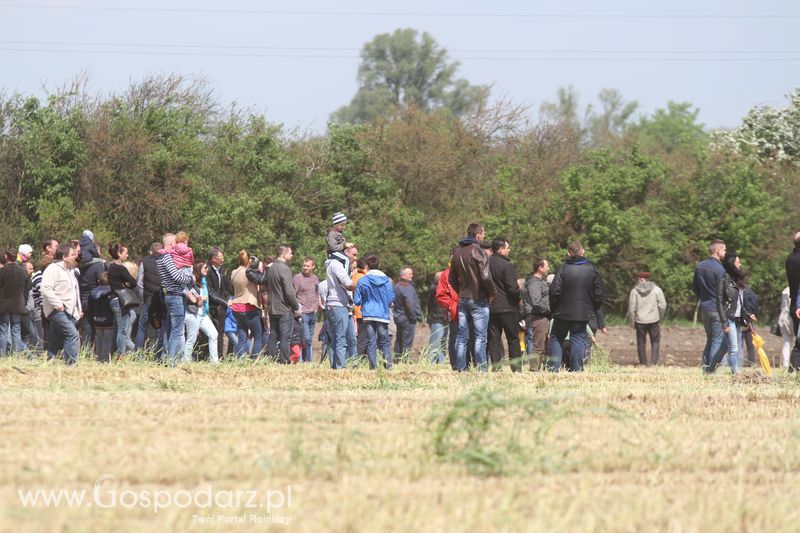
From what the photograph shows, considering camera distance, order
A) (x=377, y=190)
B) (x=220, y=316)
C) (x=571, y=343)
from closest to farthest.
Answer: (x=571, y=343) → (x=220, y=316) → (x=377, y=190)

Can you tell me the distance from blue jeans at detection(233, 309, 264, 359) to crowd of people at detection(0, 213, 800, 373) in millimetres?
26

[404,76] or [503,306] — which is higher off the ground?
[404,76]

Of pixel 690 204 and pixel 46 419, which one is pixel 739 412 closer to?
pixel 46 419

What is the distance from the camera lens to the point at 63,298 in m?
16.4

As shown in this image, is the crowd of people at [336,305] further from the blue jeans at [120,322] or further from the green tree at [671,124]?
the green tree at [671,124]

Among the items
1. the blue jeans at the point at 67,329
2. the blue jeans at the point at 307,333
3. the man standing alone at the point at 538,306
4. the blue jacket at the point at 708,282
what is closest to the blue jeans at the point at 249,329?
the blue jeans at the point at 307,333

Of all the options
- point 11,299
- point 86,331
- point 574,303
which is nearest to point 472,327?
point 574,303

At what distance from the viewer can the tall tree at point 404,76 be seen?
98.1 metres

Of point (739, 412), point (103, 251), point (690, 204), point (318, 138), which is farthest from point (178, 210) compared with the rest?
point (739, 412)

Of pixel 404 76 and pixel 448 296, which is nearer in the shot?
pixel 448 296

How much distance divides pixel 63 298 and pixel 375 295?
400cm

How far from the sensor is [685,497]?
6.65m

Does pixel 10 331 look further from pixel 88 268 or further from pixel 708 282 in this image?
pixel 708 282

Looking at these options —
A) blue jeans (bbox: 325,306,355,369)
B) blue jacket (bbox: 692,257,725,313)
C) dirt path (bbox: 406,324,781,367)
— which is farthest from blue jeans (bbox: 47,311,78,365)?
dirt path (bbox: 406,324,781,367)
